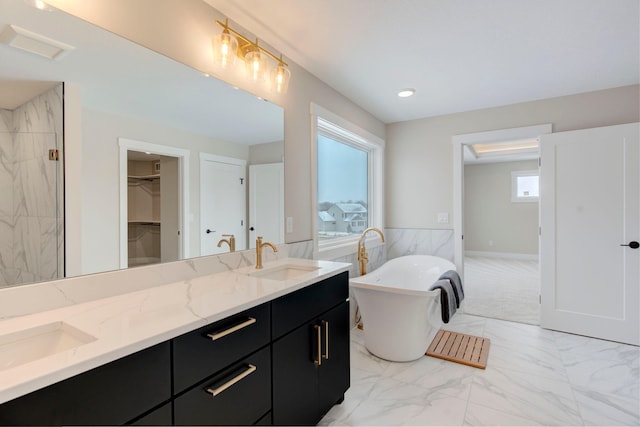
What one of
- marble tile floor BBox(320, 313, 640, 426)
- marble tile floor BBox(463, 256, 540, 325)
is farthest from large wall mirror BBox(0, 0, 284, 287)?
marble tile floor BBox(463, 256, 540, 325)

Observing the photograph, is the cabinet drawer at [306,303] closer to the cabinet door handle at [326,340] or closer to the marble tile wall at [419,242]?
the cabinet door handle at [326,340]

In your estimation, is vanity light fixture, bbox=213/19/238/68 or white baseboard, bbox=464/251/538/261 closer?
vanity light fixture, bbox=213/19/238/68

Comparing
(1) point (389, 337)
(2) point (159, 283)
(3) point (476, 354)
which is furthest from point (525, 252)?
(2) point (159, 283)

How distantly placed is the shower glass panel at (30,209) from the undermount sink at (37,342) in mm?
256

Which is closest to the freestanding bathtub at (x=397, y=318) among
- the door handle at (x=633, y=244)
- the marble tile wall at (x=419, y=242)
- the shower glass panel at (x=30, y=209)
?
the marble tile wall at (x=419, y=242)

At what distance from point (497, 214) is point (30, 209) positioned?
8.34 m

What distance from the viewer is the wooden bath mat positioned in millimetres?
2489

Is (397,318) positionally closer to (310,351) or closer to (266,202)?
(310,351)

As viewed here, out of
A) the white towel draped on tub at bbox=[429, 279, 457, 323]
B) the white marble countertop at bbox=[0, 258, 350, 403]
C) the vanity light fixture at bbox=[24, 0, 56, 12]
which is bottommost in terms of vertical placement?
the white towel draped on tub at bbox=[429, 279, 457, 323]

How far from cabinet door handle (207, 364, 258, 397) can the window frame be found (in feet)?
4.67

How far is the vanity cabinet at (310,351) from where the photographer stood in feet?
4.58

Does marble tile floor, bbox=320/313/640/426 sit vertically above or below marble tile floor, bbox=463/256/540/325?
below

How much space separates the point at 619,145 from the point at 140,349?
3.89m

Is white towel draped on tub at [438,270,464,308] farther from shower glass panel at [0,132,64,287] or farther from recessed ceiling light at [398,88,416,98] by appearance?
shower glass panel at [0,132,64,287]
